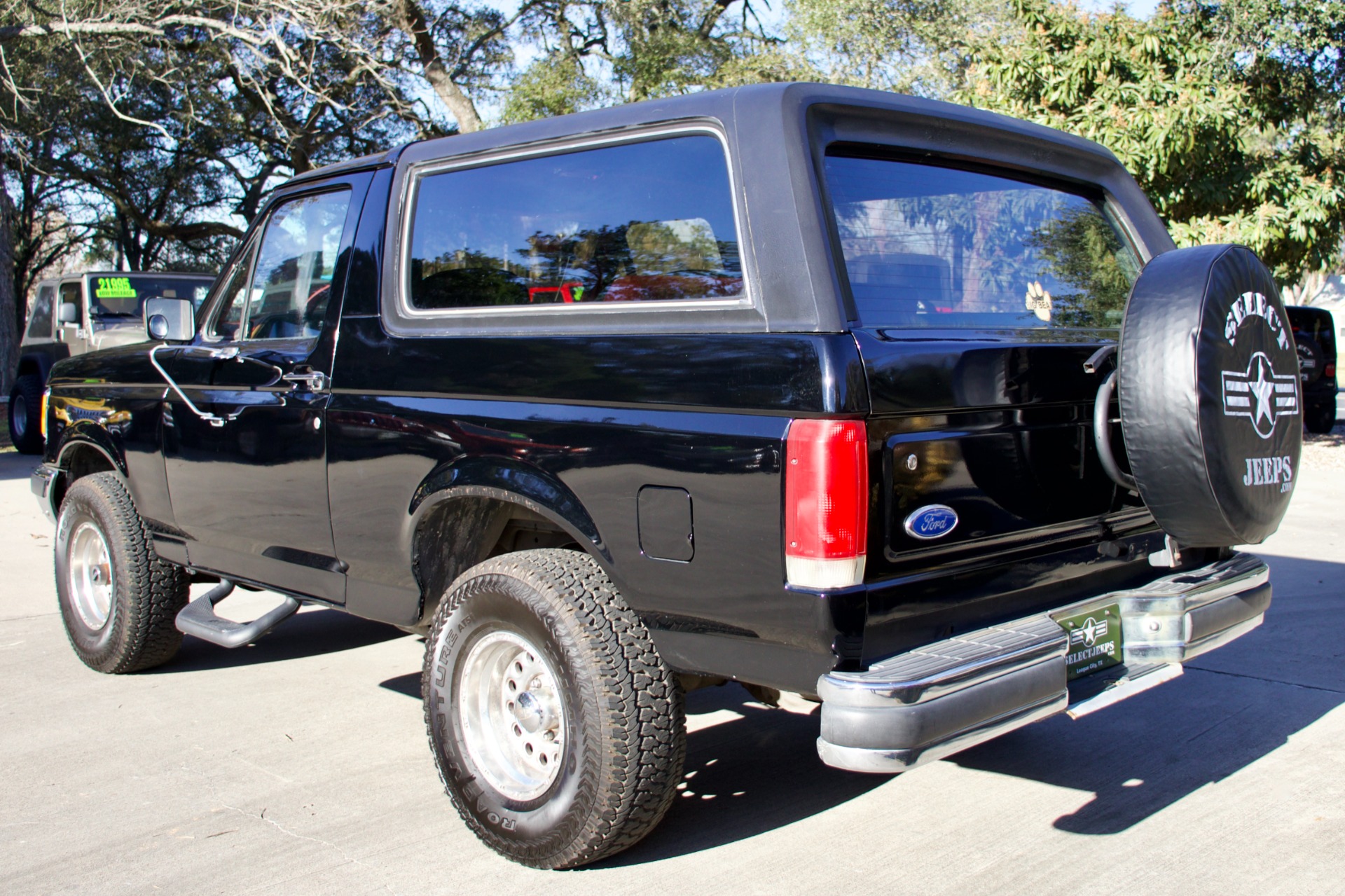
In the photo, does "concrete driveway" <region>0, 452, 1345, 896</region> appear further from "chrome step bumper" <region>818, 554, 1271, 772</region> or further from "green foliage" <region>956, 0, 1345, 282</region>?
"green foliage" <region>956, 0, 1345, 282</region>

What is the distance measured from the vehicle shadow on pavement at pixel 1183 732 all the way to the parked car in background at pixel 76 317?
9952mm

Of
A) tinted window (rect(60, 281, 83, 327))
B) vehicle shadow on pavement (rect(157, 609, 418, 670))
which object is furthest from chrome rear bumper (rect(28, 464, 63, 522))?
tinted window (rect(60, 281, 83, 327))

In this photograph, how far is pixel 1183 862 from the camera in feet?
10.4

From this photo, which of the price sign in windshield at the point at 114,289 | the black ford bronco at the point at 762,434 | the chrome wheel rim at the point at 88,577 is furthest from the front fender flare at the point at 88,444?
the price sign in windshield at the point at 114,289

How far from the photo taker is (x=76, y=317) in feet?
37.9

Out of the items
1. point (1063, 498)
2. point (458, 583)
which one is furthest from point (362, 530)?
point (1063, 498)

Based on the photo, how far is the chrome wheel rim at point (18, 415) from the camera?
44.4 feet

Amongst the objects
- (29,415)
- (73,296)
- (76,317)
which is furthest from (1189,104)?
(29,415)

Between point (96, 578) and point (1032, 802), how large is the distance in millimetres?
4026

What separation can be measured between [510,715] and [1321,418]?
43.2 feet

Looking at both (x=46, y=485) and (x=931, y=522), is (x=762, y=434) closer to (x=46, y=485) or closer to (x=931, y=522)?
(x=931, y=522)

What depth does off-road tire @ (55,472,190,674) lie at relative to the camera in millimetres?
4816

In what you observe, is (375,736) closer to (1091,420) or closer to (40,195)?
(1091,420)

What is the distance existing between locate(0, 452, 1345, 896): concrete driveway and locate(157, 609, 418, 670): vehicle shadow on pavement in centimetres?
11
